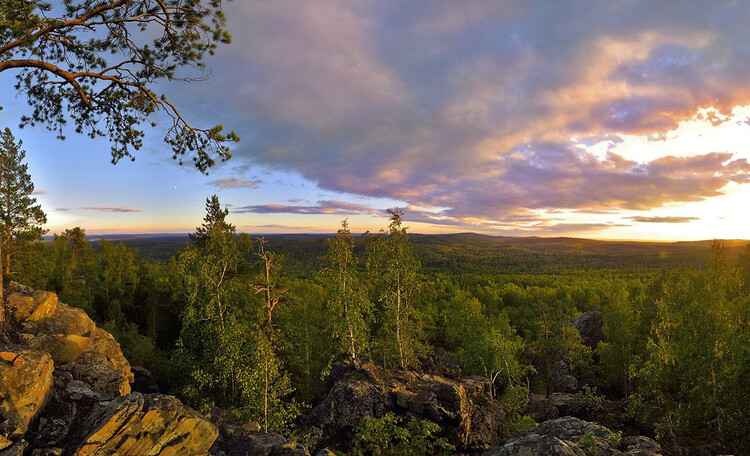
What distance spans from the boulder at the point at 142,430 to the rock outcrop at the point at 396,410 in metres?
11.0

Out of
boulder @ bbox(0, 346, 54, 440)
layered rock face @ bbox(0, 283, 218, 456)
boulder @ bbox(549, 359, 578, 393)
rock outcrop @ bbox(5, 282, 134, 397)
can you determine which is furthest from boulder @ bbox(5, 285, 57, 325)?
boulder @ bbox(549, 359, 578, 393)

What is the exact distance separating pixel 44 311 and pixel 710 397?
33752 millimetres

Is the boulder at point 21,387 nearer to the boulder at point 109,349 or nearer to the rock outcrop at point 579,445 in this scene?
the boulder at point 109,349

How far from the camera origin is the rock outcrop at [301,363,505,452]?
2022cm

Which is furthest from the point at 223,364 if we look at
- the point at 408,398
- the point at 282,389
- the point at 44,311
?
the point at 408,398

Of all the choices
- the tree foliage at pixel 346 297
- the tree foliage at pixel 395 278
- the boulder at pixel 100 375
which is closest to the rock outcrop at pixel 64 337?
the boulder at pixel 100 375

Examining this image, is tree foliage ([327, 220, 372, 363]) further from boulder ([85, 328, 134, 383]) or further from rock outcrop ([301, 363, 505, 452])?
boulder ([85, 328, 134, 383])

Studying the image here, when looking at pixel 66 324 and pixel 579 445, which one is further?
pixel 66 324

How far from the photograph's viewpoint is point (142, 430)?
9242 millimetres

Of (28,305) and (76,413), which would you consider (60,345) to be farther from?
(76,413)

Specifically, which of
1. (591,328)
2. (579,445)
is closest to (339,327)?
(579,445)

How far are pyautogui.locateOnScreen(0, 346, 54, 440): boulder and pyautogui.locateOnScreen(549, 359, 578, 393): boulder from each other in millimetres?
46126

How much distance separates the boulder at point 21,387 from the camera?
8.37 metres

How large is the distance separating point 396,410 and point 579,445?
1446 centimetres
